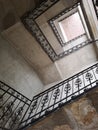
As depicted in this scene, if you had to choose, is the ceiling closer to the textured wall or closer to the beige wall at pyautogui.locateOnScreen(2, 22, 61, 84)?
the beige wall at pyautogui.locateOnScreen(2, 22, 61, 84)

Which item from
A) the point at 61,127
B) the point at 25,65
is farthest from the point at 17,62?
the point at 61,127

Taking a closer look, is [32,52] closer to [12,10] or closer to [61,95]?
[12,10]

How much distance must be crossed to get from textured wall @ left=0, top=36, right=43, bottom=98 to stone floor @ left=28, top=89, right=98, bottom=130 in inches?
75.5

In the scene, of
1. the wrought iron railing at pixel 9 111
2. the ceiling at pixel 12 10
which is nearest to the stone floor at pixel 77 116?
the wrought iron railing at pixel 9 111

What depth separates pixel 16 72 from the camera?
5.13 meters

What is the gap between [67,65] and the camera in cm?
630

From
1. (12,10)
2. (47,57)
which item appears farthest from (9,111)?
(12,10)

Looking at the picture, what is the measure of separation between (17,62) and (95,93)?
308cm

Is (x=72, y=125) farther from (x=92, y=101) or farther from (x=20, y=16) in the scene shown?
(x=20, y=16)

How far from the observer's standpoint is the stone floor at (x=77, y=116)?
288cm

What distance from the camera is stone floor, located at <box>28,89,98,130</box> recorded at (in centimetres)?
288

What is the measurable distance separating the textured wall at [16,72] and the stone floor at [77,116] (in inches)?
75.5

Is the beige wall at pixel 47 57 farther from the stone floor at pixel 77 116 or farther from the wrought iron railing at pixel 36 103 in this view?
the stone floor at pixel 77 116

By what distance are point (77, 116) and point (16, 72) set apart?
2669 millimetres
